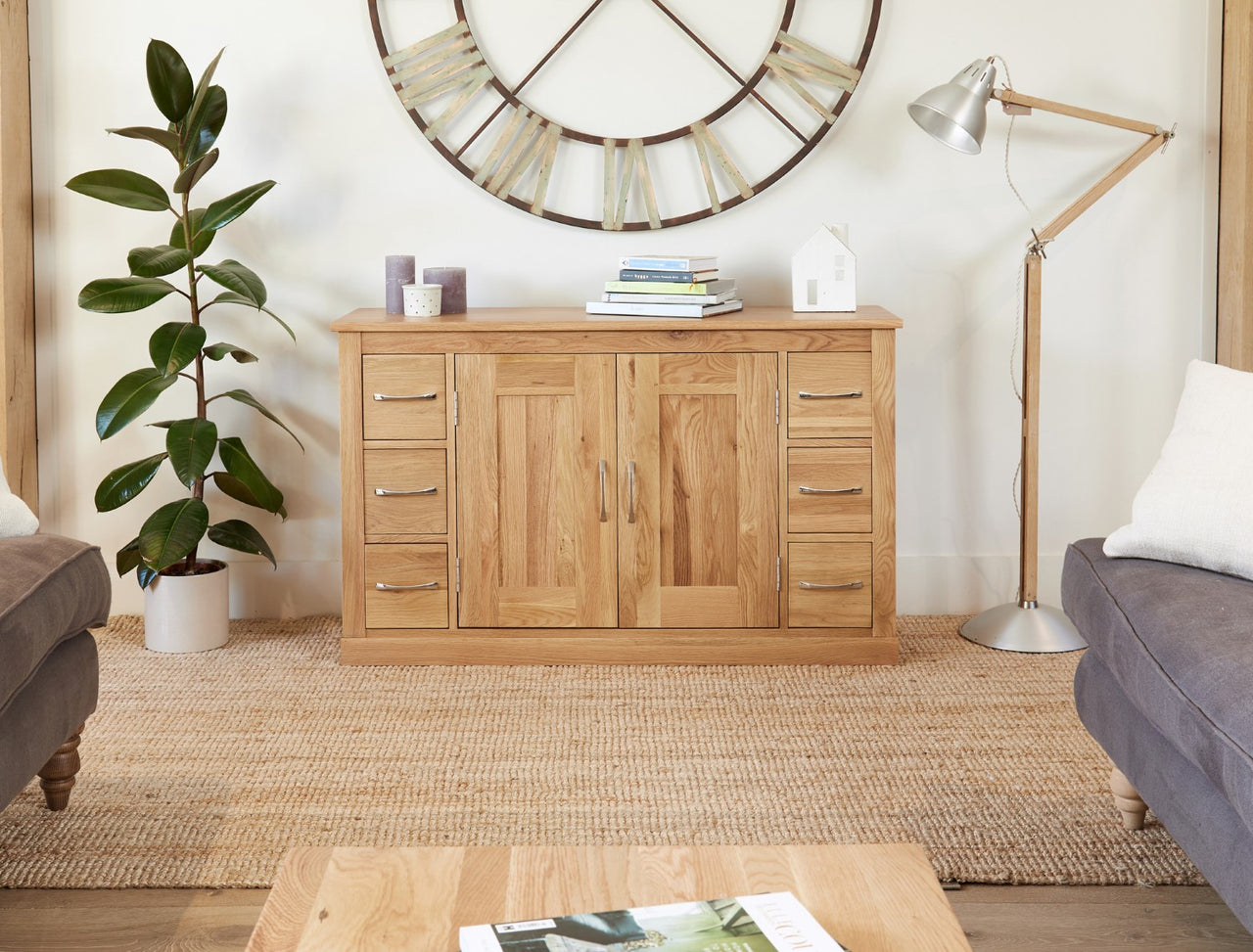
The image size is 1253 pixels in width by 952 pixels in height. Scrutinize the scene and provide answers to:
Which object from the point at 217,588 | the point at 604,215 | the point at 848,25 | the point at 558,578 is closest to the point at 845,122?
the point at 848,25

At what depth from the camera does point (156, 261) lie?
9.78 ft

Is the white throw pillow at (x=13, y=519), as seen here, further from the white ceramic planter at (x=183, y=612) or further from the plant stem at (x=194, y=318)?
the white ceramic planter at (x=183, y=612)

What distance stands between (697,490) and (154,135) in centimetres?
148

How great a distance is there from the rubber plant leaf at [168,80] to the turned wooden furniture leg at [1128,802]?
8.05 ft

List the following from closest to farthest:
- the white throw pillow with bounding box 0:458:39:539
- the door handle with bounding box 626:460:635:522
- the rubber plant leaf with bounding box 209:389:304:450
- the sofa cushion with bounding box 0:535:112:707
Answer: the sofa cushion with bounding box 0:535:112:707, the white throw pillow with bounding box 0:458:39:539, the door handle with bounding box 626:460:635:522, the rubber plant leaf with bounding box 209:389:304:450

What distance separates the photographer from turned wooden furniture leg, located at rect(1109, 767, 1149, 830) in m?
2.11

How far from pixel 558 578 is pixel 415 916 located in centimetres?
184

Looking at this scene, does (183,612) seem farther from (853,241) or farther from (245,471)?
(853,241)

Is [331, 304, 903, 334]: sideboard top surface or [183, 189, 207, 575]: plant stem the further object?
[183, 189, 207, 575]: plant stem

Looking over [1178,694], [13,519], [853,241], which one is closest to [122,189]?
[13,519]

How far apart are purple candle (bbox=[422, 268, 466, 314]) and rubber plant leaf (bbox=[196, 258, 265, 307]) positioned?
1.30 ft

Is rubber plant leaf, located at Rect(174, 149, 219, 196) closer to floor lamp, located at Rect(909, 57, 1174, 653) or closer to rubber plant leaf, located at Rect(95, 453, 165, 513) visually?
rubber plant leaf, located at Rect(95, 453, 165, 513)

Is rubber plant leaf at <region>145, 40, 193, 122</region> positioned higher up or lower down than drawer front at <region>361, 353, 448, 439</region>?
higher up

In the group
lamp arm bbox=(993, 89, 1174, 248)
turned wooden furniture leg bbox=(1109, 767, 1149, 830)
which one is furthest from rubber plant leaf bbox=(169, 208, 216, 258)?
turned wooden furniture leg bbox=(1109, 767, 1149, 830)
